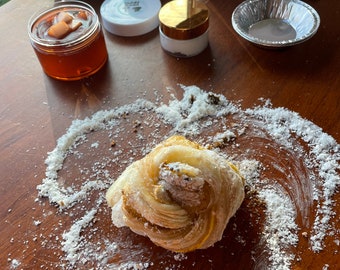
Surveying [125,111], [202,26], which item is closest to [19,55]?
[125,111]

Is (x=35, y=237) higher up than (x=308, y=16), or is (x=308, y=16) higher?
(x=308, y=16)

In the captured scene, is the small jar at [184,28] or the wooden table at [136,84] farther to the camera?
the small jar at [184,28]

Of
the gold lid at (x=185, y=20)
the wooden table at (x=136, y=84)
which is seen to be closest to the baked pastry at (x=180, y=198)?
the wooden table at (x=136, y=84)

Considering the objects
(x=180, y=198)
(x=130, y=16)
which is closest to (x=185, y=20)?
(x=130, y=16)

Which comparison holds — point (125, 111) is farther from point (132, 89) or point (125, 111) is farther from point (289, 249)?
point (289, 249)

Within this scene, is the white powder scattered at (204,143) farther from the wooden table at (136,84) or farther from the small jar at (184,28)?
the small jar at (184,28)

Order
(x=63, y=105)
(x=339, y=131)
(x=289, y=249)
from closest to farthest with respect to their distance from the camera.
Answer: (x=289, y=249) < (x=339, y=131) < (x=63, y=105)

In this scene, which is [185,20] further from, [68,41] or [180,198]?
[180,198]
